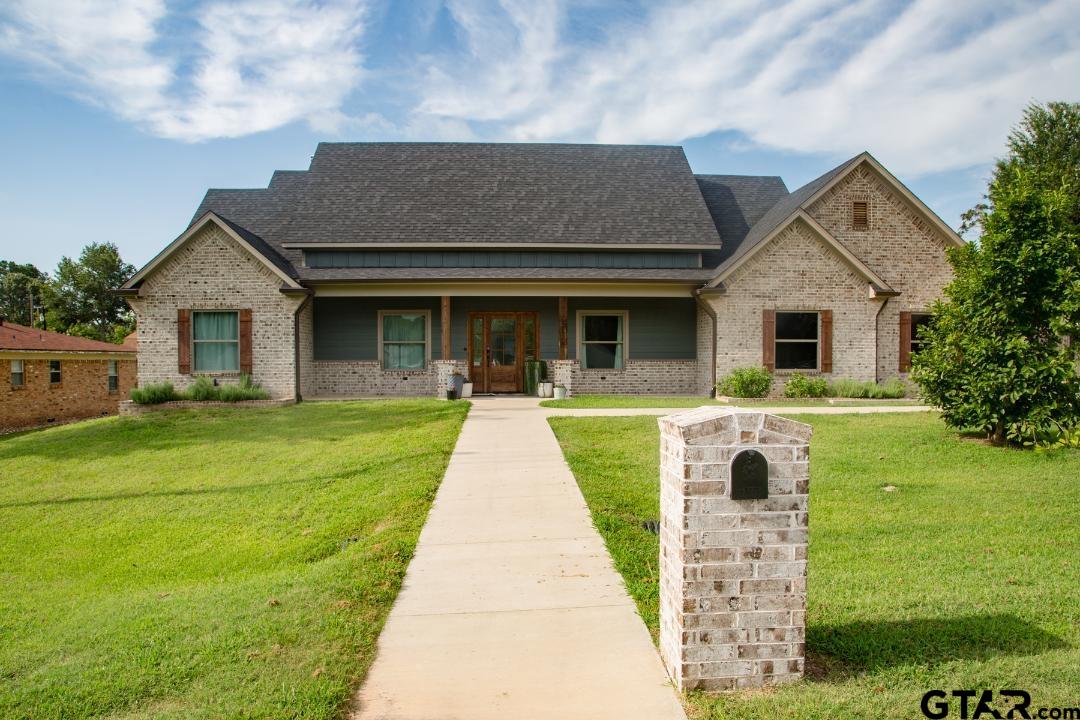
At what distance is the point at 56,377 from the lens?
28.7 metres

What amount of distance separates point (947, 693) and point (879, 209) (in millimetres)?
18331

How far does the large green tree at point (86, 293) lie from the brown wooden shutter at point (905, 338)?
5690 centimetres

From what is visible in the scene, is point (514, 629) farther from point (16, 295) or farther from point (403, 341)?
point (16, 295)

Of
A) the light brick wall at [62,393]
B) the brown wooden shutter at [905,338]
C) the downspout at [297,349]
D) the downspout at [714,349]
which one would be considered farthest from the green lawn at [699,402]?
the light brick wall at [62,393]

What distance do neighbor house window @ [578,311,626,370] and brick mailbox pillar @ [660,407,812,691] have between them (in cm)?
1608

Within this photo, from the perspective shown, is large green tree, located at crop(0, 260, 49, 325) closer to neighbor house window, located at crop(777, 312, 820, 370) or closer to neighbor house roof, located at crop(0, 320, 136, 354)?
neighbor house roof, located at crop(0, 320, 136, 354)

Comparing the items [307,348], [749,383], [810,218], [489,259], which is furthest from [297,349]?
[810,218]

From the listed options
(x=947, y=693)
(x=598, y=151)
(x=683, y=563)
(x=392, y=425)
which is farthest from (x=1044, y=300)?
(x=598, y=151)

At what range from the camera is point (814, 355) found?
18.1 metres

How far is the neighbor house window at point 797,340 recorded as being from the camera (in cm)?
1800

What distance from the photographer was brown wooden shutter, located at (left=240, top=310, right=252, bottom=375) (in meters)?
17.5

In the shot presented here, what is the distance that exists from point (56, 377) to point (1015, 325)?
33.2 meters

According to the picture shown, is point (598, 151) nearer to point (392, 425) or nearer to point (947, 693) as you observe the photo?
point (392, 425)

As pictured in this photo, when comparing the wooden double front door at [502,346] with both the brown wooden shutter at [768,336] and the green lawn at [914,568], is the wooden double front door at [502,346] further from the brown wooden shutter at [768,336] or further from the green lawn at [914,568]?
the green lawn at [914,568]
